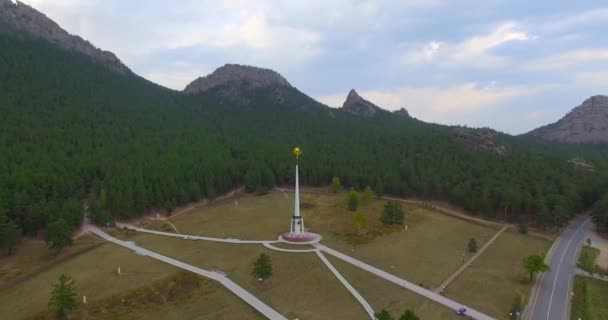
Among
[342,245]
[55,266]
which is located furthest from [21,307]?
[342,245]

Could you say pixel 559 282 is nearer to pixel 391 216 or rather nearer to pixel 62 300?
pixel 391 216

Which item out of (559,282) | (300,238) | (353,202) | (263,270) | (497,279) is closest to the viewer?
(263,270)

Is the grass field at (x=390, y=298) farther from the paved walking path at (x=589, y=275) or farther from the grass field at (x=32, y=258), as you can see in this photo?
the grass field at (x=32, y=258)

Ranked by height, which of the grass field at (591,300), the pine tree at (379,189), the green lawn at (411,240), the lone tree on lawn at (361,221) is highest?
the pine tree at (379,189)

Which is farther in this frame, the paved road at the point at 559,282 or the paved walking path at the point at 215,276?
the paved road at the point at 559,282

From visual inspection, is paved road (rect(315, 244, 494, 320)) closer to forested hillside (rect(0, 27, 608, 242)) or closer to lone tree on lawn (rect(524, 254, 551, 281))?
lone tree on lawn (rect(524, 254, 551, 281))

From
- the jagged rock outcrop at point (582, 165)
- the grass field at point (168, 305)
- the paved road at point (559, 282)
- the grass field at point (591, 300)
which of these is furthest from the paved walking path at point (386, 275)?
the jagged rock outcrop at point (582, 165)

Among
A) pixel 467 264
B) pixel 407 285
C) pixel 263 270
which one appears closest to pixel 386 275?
pixel 407 285

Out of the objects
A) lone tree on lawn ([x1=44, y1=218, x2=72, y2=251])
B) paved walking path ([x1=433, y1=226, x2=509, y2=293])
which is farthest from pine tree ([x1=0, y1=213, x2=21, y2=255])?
paved walking path ([x1=433, y1=226, x2=509, y2=293])
